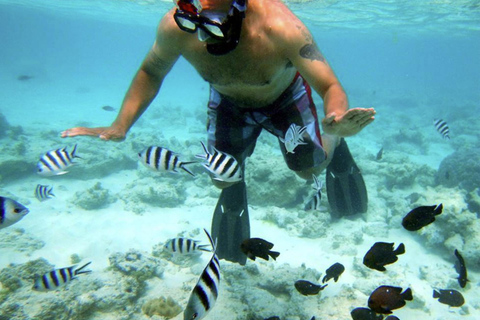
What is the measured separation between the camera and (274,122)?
13.3 feet

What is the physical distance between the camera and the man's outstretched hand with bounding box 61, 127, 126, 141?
9.80ft

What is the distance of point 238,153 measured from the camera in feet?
14.5

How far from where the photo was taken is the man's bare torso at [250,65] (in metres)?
3.05

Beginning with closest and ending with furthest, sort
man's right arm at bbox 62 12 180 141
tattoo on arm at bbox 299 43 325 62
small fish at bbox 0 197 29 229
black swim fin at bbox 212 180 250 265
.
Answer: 1. small fish at bbox 0 197 29 229
2. tattoo on arm at bbox 299 43 325 62
3. man's right arm at bbox 62 12 180 141
4. black swim fin at bbox 212 180 250 265

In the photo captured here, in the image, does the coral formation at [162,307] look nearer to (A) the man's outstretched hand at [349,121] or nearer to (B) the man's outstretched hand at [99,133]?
(B) the man's outstretched hand at [99,133]

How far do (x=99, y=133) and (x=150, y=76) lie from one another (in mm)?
1182

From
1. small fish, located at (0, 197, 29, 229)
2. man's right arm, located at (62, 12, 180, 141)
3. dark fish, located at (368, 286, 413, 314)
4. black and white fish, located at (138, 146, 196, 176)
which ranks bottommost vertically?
dark fish, located at (368, 286, 413, 314)

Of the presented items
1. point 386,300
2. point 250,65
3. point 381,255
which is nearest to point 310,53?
point 250,65

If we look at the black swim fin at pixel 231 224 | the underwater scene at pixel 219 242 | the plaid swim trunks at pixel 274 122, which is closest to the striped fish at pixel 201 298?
the underwater scene at pixel 219 242

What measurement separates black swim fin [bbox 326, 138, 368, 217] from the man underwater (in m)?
0.07

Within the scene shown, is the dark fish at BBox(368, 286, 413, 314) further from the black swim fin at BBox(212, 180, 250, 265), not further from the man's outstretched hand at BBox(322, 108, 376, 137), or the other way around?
the black swim fin at BBox(212, 180, 250, 265)

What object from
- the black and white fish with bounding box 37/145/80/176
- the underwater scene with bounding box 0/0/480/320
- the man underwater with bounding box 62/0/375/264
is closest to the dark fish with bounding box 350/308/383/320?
the underwater scene with bounding box 0/0/480/320

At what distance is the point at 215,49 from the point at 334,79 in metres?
1.24

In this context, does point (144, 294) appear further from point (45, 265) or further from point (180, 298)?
point (45, 265)
